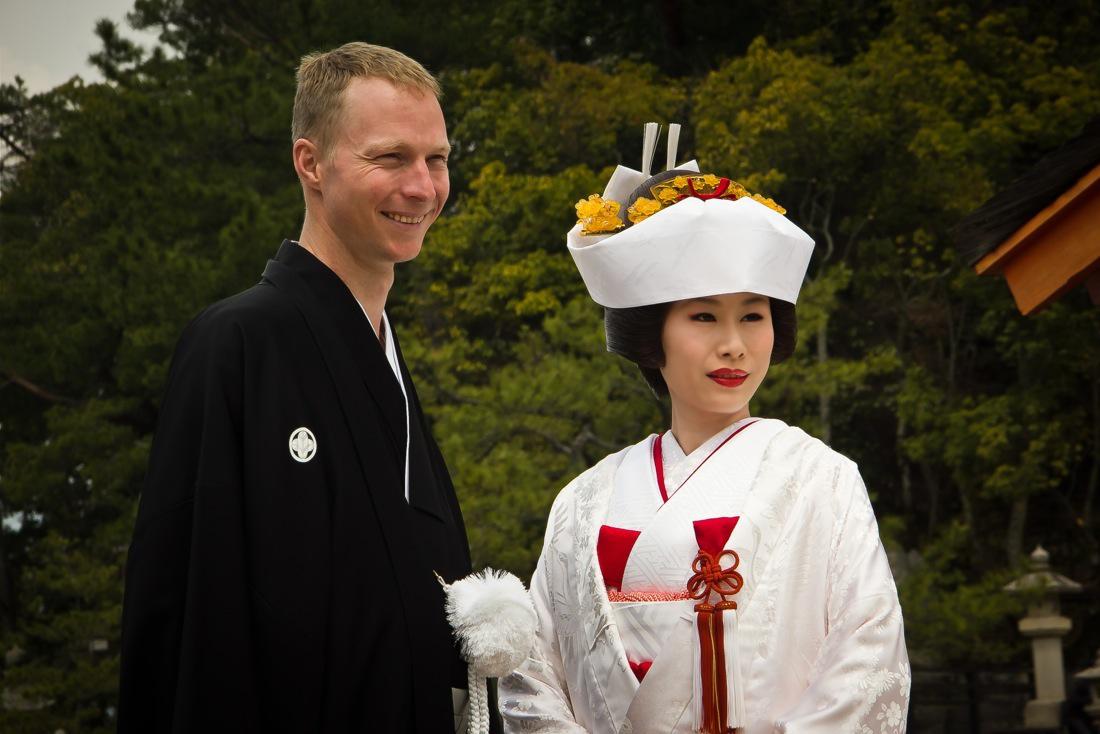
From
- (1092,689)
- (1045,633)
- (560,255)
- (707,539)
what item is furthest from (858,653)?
(560,255)

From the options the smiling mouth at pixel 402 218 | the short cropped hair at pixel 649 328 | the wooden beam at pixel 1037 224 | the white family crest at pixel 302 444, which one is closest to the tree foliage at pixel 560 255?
the wooden beam at pixel 1037 224

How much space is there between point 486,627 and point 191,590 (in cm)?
59

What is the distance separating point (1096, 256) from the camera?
4.23 m

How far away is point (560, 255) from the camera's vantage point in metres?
14.3

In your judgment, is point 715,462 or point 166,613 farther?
point 715,462

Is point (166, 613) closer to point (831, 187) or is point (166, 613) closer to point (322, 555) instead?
point (322, 555)

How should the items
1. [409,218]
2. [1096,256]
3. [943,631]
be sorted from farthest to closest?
1. [943,631]
2. [1096,256]
3. [409,218]

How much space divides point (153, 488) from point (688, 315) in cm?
129

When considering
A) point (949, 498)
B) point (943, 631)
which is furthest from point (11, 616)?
point (949, 498)

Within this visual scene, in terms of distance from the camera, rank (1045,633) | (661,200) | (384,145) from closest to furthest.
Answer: (384,145), (661,200), (1045,633)

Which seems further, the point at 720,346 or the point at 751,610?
the point at 720,346

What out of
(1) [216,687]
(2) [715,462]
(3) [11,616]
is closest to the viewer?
(1) [216,687]

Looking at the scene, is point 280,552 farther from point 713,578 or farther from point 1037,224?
point 1037,224

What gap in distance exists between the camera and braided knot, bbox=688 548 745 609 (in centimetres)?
273
